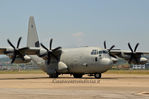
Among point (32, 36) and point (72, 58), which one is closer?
point (72, 58)

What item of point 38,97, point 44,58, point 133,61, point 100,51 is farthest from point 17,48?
point 38,97

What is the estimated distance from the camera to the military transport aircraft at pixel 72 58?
41.3 meters

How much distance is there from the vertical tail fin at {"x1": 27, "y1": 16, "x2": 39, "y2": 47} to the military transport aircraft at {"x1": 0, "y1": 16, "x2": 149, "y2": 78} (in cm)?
375

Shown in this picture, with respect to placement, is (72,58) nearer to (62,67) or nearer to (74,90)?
(62,67)

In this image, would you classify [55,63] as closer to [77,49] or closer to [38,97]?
[77,49]

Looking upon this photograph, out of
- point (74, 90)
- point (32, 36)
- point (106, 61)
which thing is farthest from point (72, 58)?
point (74, 90)

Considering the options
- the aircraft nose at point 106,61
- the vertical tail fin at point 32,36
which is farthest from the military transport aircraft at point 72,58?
the vertical tail fin at point 32,36

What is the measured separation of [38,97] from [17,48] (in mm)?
27486

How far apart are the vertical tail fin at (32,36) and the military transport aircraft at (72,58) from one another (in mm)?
3747

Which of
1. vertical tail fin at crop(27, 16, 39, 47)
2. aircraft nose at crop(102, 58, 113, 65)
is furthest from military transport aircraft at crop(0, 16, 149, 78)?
vertical tail fin at crop(27, 16, 39, 47)

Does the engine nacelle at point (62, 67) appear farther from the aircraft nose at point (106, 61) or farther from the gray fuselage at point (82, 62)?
the aircraft nose at point (106, 61)

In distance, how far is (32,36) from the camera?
53.6 m

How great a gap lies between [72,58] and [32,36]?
1206 cm

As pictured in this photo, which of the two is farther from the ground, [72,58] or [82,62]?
[72,58]
